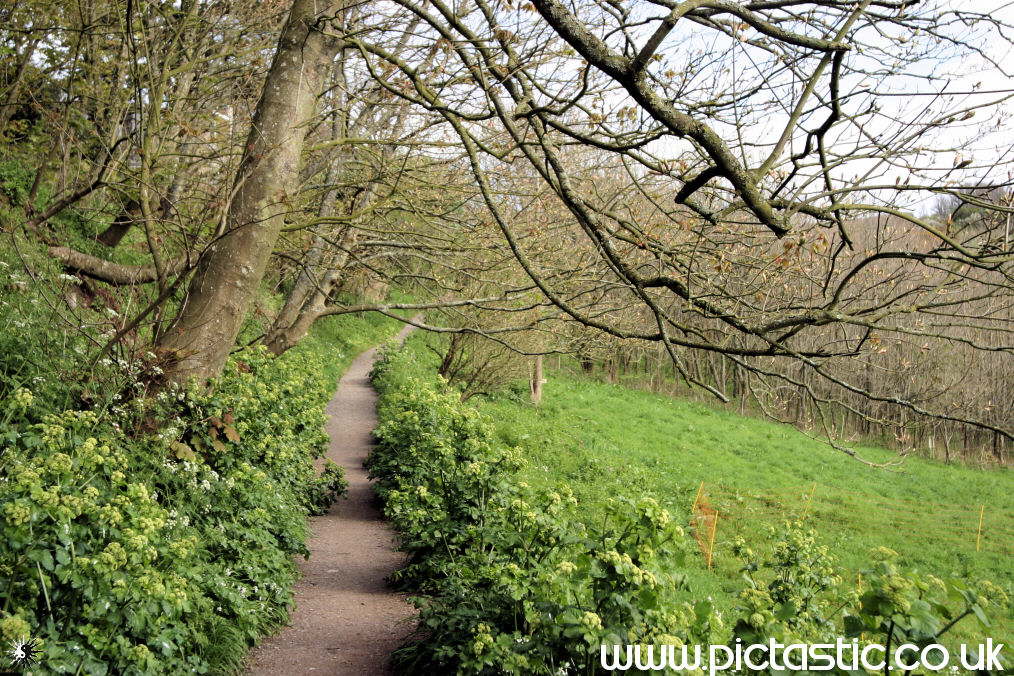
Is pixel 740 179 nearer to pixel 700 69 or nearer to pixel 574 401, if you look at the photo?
pixel 700 69

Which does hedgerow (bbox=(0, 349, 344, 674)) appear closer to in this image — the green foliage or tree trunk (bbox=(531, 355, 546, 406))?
the green foliage

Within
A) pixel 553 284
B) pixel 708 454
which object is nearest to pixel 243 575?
pixel 553 284

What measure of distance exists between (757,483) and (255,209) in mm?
14840

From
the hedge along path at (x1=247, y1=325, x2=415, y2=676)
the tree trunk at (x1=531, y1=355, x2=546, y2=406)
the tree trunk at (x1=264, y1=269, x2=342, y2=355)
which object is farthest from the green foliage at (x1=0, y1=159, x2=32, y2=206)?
the tree trunk at (x1=531, y1=355, x2=546, y2=406)

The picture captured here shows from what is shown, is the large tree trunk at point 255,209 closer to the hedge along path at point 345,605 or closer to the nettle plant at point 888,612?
the hedge along path at point 345,605

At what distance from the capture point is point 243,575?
17.3ft

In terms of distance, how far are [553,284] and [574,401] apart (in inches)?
750

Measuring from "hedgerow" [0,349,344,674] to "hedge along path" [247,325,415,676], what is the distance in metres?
0.22

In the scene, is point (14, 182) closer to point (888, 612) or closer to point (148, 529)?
point (148, 529)

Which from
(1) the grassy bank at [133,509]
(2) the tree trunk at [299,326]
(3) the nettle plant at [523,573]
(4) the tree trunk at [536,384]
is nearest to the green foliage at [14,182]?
(2) the tree trunk at [299,326]

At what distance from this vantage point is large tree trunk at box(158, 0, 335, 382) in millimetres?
5156

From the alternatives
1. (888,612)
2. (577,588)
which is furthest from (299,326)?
(888,612)

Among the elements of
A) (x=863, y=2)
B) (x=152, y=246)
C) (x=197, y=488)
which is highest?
(x=863, y=2)

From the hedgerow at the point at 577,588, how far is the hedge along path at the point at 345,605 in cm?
32
